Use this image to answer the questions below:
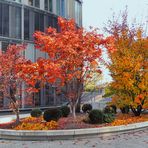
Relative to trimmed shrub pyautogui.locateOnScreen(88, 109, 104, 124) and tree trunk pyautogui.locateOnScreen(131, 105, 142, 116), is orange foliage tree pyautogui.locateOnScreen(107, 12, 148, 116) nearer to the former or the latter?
tree trunk pyautogui.locateOnScreen(131, 105, 142, 116)

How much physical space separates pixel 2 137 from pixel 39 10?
22.7 metres

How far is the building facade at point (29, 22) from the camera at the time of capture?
32.2 m

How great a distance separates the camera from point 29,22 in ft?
112

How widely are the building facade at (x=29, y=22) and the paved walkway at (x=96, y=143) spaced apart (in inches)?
686

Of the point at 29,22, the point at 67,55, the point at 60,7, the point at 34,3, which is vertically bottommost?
the point at 67,55

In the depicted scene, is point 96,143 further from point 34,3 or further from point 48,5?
point 48,5

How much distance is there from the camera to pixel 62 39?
52.7 ft

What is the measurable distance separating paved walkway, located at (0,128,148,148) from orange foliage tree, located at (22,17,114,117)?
138 inches

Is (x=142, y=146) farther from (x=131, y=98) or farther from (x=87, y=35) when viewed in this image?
(x=131, y=98)

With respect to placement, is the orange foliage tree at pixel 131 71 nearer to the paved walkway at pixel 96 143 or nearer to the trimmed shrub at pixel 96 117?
the trimmed shrub at pixel 96 117

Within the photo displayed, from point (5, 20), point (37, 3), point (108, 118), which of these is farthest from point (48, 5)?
→ point (108, 118)

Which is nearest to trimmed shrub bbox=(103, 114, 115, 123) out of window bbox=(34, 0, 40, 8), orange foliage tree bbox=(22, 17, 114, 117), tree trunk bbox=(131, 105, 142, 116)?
orange foliage tree bbox=(22, 17, 114, 117)

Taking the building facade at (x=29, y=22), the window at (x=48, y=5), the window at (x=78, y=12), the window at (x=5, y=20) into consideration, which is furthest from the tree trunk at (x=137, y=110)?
the window at (x=78, y=12)

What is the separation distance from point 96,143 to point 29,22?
75.6 ft
